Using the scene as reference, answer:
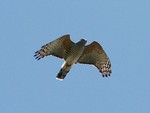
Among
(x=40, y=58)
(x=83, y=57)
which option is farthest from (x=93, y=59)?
(x=40, y=58)

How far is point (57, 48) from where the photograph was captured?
3203 cm

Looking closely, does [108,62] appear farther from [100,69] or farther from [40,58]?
[40,58]

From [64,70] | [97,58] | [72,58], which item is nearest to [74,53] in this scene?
[72,58]

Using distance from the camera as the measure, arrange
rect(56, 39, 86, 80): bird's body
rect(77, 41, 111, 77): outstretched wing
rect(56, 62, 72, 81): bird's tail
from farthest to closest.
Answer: rect(77, 41, 111, 77): outstretched wing → rect(56, 62, 72, 81): bird's tail → rect(56, 39, 86, 80): bird's body

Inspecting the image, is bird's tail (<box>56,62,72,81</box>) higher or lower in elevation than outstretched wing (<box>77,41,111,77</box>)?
lower

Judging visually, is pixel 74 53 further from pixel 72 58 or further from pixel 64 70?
pixel 64 70

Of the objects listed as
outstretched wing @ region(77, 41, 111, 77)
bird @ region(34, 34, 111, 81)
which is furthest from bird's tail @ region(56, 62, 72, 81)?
outstretched wing @ region(77, 41, 111, 77)

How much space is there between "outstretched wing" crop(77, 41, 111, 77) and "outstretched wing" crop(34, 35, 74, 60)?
85 cm

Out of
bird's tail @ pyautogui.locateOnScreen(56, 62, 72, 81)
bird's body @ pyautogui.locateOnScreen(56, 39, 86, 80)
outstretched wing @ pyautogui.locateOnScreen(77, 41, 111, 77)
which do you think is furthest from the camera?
outstretched wing @ pyautogui.locateOnScreen(77, 41, 111, 77)

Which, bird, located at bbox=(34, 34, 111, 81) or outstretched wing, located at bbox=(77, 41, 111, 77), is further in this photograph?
outstretched wing, located at bbox=(77, 41, 111, 77)

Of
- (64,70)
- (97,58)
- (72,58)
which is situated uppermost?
(97,58)

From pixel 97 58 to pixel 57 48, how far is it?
6.33 feet

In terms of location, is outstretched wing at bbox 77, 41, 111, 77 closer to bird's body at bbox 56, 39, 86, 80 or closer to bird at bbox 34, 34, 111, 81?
bird at bbox 34, 34, 111, 81

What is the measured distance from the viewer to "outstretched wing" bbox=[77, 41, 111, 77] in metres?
32.4
